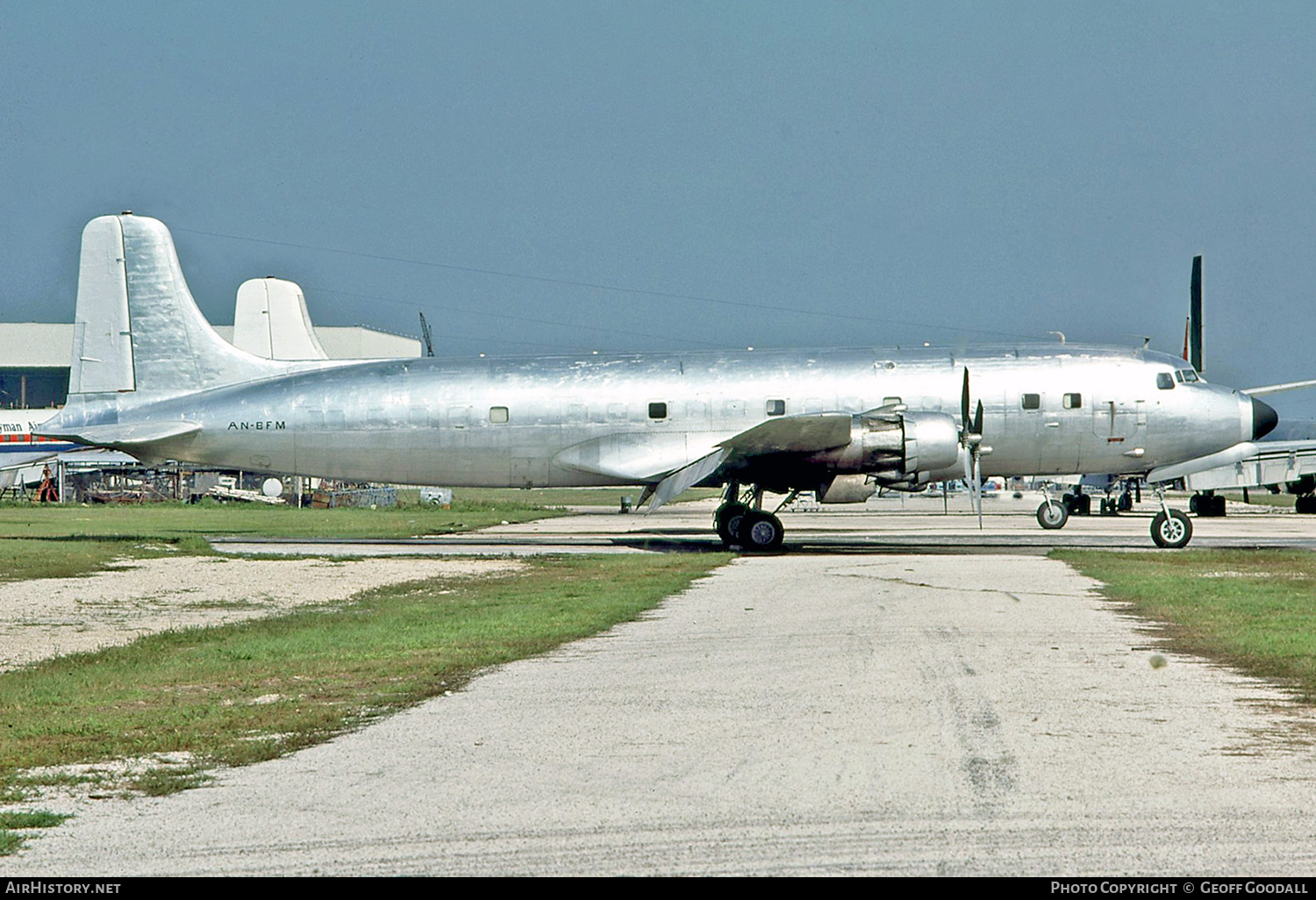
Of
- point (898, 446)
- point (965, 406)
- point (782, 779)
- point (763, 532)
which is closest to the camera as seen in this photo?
point (782, 779)

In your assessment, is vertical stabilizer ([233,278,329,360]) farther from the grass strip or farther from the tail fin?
the grass strip

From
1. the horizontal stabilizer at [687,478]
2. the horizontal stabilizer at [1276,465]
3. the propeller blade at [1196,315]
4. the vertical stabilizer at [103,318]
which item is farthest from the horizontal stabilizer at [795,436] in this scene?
the propeller blade at [1196,315]

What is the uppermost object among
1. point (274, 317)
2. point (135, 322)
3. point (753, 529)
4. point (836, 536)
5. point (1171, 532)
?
point (274, 317)

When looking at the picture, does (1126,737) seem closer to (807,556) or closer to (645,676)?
(645,676)

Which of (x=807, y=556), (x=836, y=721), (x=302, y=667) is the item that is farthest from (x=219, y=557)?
(x=836, y=721)

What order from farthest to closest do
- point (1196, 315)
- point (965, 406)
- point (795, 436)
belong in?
1. point (1196, 315)
2. point (965, 406)
3. point (795, 436)

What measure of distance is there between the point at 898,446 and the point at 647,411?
614 centimetres

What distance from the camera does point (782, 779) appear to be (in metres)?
8.28

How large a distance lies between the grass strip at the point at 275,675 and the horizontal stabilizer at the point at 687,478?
7.25 m

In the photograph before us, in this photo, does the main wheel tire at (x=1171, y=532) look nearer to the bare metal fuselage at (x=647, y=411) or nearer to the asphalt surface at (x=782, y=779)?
the bare metal fuselage at (x=647, y=411)

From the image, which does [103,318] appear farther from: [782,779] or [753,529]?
[782,779]

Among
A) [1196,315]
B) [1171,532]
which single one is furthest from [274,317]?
[1196,315]

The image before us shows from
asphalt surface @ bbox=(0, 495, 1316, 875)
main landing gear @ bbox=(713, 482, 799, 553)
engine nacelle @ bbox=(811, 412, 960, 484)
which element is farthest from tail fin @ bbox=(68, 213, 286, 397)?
asphalt surface @ bbox=(0, 495, 1316, 875)

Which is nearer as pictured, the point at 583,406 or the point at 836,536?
the point at 583,406
